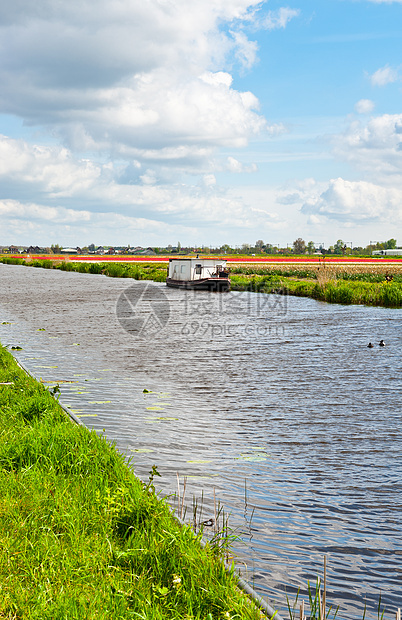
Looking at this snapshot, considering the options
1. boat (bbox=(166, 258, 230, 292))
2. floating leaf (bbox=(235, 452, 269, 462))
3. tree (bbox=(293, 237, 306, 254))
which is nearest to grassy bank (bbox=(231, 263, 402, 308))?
boat (bbox=(166, 258, 230, 292))

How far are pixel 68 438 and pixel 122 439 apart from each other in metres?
2.08

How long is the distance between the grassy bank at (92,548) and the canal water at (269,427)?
106cm

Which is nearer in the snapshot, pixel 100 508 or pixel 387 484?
pixel 100 508

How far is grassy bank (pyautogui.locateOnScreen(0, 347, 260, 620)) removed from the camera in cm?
401

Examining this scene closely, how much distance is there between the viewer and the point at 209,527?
629 cm

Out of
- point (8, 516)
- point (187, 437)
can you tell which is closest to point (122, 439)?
point (187, 437)

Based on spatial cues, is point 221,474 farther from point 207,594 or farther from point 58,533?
point 207,594

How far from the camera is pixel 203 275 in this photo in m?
53.7

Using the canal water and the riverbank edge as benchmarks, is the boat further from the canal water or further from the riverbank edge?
the canal water

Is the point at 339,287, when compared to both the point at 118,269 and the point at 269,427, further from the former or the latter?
the point at 118,269

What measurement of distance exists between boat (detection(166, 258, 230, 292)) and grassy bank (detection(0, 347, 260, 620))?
45.1m

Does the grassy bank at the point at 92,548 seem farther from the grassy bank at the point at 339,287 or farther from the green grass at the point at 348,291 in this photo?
the grassy bank at the point at 339,287

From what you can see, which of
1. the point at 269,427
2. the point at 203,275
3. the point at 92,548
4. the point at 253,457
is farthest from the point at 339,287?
the point at 92,548

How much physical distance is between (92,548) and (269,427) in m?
5.82
